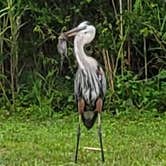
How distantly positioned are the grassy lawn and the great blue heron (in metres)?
0.52

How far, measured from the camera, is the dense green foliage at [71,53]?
962 cm

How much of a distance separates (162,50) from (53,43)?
4.92 ft

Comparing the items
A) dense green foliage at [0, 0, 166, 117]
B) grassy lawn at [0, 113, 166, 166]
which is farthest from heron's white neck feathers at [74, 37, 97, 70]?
dense green foliage at [0, 0, 166, 117]

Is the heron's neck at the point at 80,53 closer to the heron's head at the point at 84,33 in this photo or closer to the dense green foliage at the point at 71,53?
the heron's head at the point at 84,33

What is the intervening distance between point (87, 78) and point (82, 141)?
1589mm

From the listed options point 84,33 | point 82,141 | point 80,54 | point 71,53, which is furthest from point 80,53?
point 71,53

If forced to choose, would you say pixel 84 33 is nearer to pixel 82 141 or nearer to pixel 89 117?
pixel 89 117

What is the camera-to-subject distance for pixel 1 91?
32.9 feet

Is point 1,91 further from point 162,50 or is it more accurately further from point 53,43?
point 162,50

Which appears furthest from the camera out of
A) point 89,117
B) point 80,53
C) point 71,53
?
point 71,53

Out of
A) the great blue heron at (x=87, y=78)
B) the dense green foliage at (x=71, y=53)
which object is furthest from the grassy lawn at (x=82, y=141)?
the great blue heron at (x=87, y=78)

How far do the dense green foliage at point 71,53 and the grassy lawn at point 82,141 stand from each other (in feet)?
1.12

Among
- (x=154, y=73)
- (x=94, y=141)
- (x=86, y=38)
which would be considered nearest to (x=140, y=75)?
(x=154, y=73)

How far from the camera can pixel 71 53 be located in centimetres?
968
